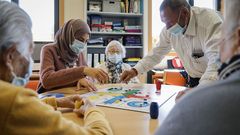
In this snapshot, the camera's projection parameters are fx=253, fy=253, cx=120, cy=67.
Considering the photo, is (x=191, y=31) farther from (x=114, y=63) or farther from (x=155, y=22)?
(x=155, y=22)

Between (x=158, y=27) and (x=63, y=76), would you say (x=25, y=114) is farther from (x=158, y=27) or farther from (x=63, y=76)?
(x=158, y=27)

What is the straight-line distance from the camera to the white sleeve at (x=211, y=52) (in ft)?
4.90

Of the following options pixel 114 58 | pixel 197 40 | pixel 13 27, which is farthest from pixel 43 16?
pixel 13 27

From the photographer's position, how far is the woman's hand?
1.88m

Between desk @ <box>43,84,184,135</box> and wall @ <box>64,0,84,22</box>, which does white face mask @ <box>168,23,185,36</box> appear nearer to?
desk @ <box>43,84,184,135</box>

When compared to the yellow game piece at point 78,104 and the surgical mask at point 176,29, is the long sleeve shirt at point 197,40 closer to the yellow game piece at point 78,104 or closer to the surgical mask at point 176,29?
the surgical mask at point 176,29

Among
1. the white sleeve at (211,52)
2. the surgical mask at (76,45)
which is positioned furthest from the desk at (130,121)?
the surgical mask at (76,45)

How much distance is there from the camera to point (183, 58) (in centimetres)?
229

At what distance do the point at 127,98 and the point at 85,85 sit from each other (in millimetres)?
461

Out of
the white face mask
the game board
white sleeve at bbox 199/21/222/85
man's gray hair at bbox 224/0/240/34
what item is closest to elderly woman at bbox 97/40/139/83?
the white face mask

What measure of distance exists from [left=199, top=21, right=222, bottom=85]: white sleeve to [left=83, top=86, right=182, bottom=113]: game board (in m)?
0.29

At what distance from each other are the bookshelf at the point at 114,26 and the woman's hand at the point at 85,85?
2.19 metres

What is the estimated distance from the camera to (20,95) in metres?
0.58

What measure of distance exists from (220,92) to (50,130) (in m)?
0.41
